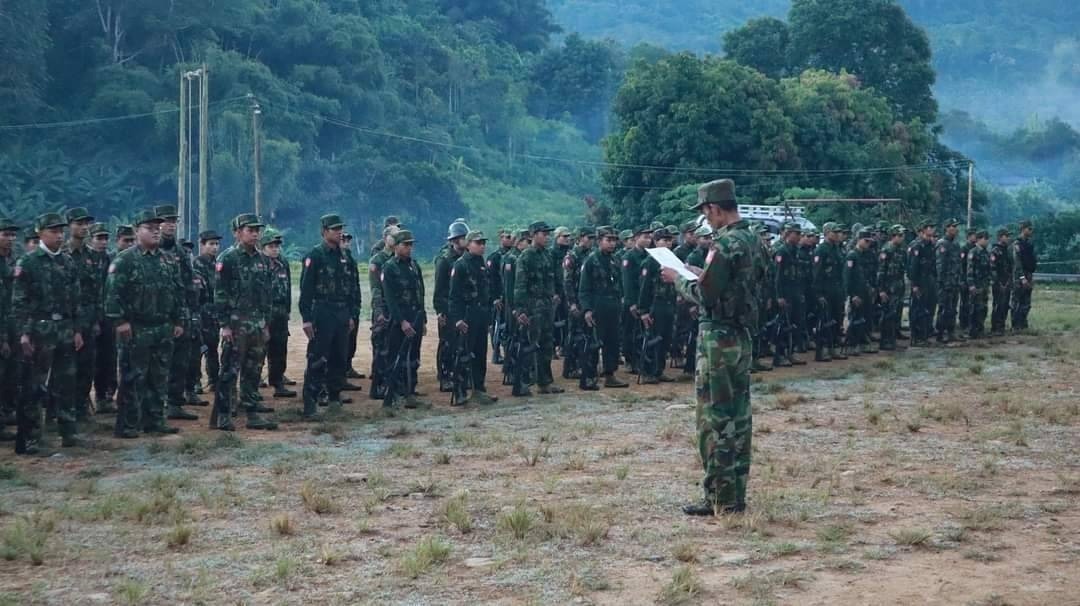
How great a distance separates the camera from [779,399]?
52.5ft

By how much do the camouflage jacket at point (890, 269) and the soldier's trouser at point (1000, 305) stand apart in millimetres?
3970

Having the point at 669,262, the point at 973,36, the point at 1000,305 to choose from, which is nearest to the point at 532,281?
the point at 669,262

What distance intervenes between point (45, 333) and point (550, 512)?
18.3 feet

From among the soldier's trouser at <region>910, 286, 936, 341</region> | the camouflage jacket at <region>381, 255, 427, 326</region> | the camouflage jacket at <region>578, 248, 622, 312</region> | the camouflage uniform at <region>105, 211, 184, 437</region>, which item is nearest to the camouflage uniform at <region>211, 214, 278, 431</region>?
the camouflage uniform at <region>105, 211, 184, 437</region>

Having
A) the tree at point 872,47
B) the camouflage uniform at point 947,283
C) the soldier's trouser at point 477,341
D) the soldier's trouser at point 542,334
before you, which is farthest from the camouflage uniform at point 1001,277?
the tree at point 872,47

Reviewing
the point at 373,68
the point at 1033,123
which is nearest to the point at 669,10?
the point at 1033,123

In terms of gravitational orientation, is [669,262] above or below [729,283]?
above

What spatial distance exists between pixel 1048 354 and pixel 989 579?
15.2m

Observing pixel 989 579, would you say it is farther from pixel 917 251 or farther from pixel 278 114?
pixel 278 114

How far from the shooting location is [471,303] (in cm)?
1570

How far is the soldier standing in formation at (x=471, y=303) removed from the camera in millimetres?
15594

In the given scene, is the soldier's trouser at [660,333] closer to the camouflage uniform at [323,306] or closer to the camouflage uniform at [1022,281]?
the camouflage uniform at [323,306]

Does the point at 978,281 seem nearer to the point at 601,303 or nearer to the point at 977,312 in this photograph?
the point at 977,312

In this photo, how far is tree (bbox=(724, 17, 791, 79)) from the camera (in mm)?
63062
